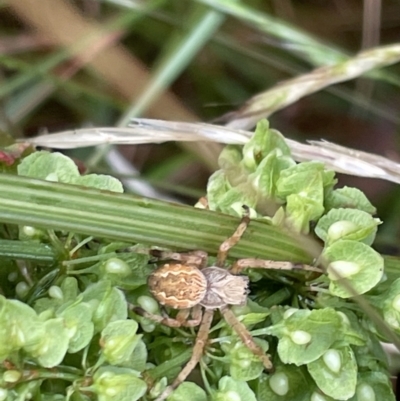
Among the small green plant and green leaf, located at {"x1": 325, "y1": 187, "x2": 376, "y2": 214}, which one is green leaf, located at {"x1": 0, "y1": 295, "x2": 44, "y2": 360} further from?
green leaf, located at {"x1": 325, "y1": 187, "x2": 376, "y2": 214}

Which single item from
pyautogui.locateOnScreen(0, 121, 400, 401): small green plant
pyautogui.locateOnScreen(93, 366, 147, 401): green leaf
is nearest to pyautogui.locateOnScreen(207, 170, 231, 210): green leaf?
pyautogui.locateOnScreen(0, 121, 400, 401): small green plant

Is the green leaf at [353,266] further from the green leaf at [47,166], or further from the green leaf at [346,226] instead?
the green leaf at [47,166]

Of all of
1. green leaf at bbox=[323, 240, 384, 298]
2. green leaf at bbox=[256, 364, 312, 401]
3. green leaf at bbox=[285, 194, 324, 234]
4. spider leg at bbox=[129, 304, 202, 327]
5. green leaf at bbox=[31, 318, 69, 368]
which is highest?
green leaf at bbox=[285, 194, 324, 234]

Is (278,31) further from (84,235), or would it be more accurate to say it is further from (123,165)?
(84,235)

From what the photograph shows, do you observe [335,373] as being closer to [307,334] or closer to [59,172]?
[307,334]

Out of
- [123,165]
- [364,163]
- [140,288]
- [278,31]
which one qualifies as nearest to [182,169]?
[123,165]

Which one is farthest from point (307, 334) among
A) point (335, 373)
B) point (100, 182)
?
point (100, 182)

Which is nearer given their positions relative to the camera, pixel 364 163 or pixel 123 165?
pixel 364 163
